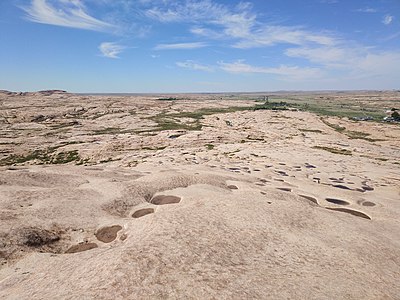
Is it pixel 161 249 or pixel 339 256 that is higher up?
pixel 161 249

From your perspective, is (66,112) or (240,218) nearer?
(240,218)

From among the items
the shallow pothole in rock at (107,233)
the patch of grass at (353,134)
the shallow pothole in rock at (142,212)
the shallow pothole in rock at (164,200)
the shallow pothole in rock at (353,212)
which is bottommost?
the patch of grass at (353,134)

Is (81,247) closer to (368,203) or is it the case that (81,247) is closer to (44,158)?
(368,203)

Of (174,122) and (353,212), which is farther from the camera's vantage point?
(174,122)

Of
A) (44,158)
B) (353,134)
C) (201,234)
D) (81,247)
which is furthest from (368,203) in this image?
(353,134)

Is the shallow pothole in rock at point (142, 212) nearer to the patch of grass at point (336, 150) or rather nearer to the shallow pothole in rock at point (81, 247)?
the shallow pothole in rock at point (81, 247)

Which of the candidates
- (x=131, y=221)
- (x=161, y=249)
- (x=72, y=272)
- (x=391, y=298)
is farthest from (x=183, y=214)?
(x=391, y=298)

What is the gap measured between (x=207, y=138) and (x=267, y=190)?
42135 mm

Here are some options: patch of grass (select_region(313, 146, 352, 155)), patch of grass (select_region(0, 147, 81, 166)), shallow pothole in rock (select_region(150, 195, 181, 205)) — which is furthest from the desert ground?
patch of grass (select_region(0, 147, 81, 166))

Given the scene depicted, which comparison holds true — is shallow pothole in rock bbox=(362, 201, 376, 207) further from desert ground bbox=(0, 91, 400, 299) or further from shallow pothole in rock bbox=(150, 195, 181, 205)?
shallow pothole in rock bbox=(150, 195, 181, 205)

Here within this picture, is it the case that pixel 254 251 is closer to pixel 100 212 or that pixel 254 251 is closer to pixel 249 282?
pixel 249 282

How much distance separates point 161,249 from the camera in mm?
14977

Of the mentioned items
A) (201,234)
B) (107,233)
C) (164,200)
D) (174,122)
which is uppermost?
(201,234)

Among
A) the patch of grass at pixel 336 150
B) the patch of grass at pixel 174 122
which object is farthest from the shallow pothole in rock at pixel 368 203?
the patch of grass at pixel 174 122
